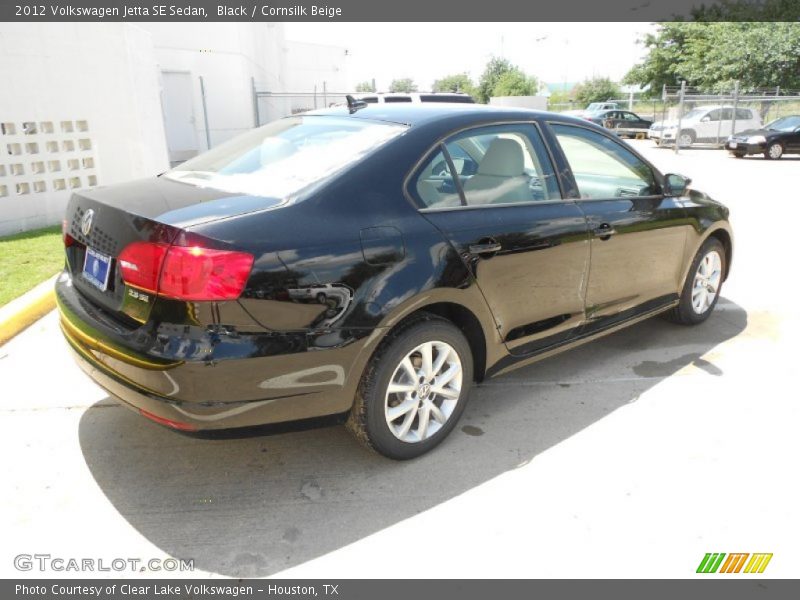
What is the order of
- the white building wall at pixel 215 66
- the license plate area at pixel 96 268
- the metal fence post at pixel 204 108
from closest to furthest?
the license plate area at pixel 96 268 < the white building wall at pixel 215 66 < the metal fence post at pixel 204 108

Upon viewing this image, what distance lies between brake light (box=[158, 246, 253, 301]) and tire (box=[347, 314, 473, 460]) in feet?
2.52

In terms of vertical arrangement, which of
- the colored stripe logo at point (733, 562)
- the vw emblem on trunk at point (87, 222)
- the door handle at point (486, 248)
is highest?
the vw emblem on trunk at point (87, 222)

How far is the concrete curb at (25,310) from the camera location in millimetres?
4629

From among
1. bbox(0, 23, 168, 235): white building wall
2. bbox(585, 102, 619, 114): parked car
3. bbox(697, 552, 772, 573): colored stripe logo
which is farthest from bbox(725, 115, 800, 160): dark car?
bbox(697, 552, 772, 573): colored stripe logo

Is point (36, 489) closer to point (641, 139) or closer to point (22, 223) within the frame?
point (22, 223)

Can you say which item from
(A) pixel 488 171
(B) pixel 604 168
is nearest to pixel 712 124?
(B) pixel 604 168

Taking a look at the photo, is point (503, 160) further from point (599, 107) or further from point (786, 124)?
point (599, 107)

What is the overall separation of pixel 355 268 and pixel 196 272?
653mm

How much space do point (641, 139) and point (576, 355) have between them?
103 feet

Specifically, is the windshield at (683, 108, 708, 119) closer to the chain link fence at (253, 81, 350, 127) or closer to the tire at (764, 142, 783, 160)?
the tire at (764, 142, 783, 160)

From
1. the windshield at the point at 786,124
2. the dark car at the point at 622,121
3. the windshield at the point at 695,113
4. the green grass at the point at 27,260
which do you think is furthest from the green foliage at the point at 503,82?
the green grass at the point at 27,260

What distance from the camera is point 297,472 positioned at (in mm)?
3090

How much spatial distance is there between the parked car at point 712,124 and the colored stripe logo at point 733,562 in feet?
77.3

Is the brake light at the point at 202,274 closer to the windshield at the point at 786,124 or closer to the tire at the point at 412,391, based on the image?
the tire at the point at 412,391
